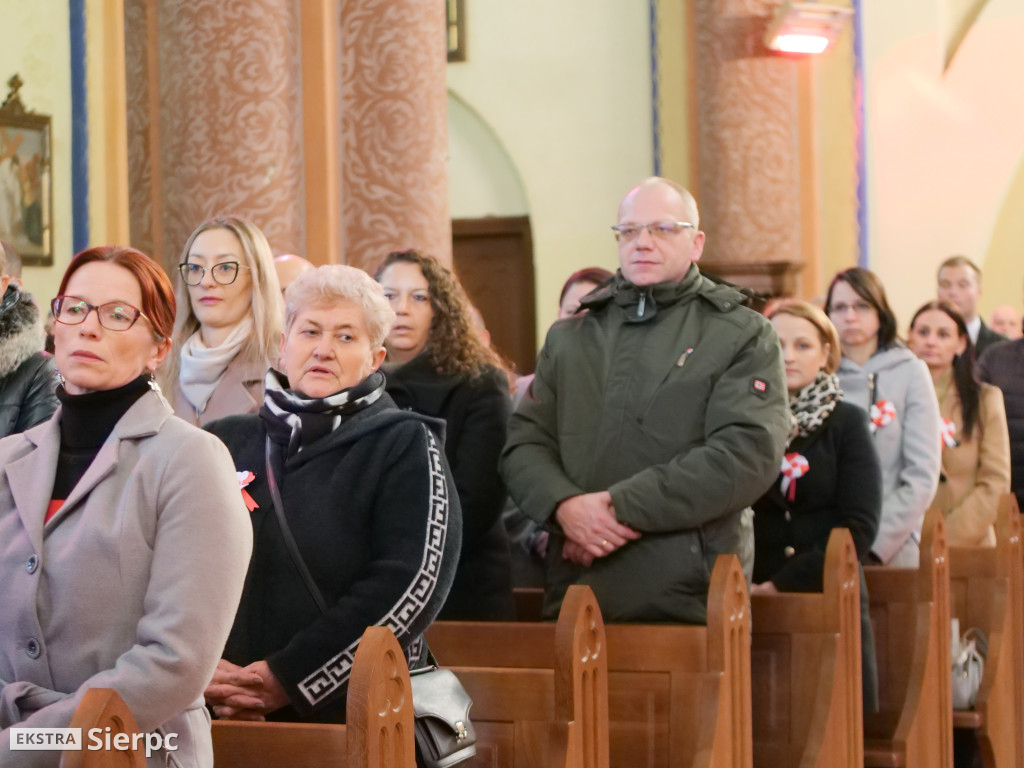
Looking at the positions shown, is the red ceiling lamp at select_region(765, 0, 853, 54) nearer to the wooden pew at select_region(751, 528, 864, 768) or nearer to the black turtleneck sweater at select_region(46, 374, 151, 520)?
the wooden pew at select_region(751, 528, 864, 768)

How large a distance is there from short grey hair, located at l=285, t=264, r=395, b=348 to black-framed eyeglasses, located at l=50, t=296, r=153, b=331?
592mm

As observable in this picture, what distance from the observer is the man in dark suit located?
6.71m

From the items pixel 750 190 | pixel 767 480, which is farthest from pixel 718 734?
pixel 750 190

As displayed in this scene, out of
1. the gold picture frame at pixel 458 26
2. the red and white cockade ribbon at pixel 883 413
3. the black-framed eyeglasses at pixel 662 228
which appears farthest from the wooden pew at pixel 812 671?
the gold picture frame at pixel 458 26

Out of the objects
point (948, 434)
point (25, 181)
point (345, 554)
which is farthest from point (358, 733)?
point (948, 434)

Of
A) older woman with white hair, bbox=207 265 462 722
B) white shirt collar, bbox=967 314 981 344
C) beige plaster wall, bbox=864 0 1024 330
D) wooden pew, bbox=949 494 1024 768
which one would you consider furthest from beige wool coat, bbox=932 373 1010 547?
beige plaster wall, bbox=864 0 1024 330

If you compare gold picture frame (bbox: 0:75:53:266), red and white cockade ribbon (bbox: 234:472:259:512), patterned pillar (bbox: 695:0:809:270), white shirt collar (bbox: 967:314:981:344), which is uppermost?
patterned pillar (bbox: 695:0:809:270)

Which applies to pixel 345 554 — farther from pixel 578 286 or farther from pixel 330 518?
pixel 578 286

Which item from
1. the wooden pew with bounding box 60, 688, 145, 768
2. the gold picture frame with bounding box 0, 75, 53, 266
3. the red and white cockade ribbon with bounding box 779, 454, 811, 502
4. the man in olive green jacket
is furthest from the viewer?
the red and white cockade ribbon with bounding box 779, 454, 811, 502

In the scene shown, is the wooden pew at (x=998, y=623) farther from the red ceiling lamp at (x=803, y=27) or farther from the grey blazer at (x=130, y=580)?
the red ceiling lamp at (x=803, y=27)

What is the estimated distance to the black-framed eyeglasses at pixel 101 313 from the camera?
2086mm

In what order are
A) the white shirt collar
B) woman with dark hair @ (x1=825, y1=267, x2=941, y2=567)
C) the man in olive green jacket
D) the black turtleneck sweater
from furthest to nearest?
the white shirt collar, woman with dark hair @ (x1=825, y1=267, x2=941, y2=567), the man in olive green jacket, the black turtleneck sweater

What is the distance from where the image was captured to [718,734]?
9.37 feet

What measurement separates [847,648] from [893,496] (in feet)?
3.82
